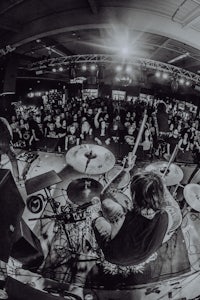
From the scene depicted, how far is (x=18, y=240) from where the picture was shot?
7.86ft

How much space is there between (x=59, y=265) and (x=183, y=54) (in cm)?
590

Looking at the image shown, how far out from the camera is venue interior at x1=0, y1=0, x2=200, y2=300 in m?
2.66

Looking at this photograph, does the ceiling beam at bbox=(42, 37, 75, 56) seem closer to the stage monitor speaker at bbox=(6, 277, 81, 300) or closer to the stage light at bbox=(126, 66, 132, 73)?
the stage light at bbox=(126, 66, 132, 73)

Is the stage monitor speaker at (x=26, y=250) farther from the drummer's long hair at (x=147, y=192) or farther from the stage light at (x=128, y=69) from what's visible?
the stage light at (x=128, y=69)

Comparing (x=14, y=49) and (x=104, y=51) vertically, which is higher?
(x=104, y=51)

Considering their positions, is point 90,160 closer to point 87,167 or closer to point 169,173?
point 87,167

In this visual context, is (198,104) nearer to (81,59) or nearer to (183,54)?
(183,54)

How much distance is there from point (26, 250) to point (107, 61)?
3.34 metres

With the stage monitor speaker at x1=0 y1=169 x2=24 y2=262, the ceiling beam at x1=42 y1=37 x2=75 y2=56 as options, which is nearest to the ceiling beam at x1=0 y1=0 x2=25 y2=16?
the ceiling beam at x1=42 y1=37 x2=75 y2=56

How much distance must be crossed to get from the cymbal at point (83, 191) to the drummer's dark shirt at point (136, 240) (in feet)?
5.51

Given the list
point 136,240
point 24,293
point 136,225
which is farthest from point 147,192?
point 24,293

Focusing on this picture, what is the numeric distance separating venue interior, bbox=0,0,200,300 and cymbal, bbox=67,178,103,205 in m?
0.02

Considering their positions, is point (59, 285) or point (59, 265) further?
point (59, 265)

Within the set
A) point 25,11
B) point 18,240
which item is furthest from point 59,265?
point 25,11
